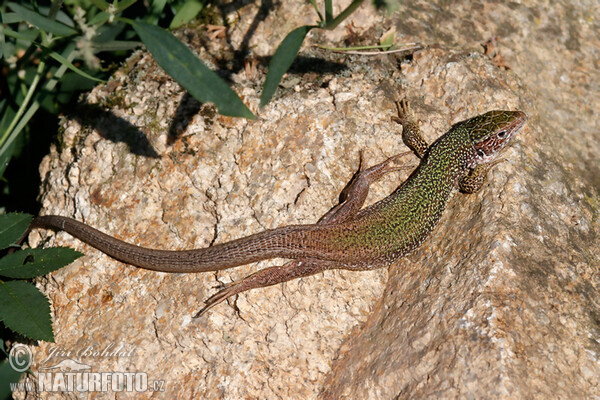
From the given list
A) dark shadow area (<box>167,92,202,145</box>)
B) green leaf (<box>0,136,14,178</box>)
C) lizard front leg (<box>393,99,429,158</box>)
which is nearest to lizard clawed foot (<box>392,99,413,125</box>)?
lizard front leg (<box>393,99,429,158</box>)

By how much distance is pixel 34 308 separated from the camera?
3350mm

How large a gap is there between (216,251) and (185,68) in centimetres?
139

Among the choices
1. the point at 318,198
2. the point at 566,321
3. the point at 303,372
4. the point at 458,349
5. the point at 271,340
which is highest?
the point at 318,198

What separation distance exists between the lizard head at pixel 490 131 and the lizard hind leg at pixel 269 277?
5.09ft

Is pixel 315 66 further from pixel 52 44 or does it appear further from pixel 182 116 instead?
pixel 52 44

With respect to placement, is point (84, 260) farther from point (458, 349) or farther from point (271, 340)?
point (458, 349)

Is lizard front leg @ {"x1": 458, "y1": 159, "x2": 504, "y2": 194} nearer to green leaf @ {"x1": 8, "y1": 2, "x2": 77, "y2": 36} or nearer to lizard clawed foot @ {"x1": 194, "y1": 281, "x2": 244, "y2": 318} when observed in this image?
lizard clawed foot @ {"x1": 194, "y1": 281, "x2": 244, "y2": 318}

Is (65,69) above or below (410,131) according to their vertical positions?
above

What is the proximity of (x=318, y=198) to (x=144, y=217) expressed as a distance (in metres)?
1.40

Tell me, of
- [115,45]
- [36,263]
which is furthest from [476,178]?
[36,263]

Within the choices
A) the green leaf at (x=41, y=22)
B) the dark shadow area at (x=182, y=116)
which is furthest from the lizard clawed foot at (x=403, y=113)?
the green leaf at (x=41, y=22)

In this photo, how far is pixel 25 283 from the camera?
135 inches

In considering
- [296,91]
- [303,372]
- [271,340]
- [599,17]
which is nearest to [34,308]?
[271,340]

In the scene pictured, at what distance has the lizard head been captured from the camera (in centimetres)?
410
